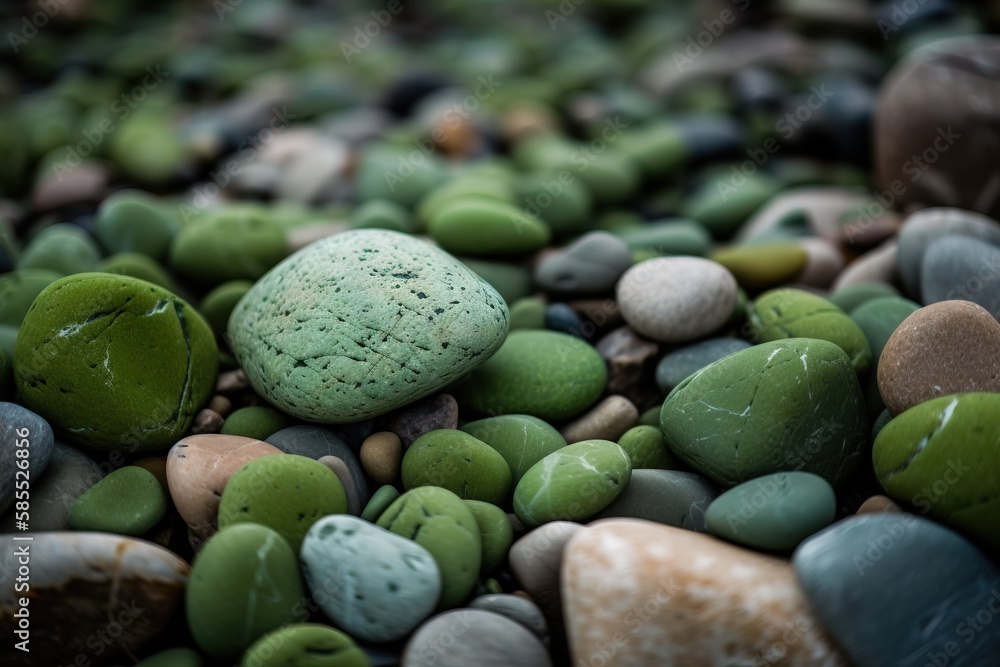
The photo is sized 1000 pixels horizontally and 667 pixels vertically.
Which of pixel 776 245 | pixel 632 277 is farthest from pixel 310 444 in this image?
A: pixel 776 245

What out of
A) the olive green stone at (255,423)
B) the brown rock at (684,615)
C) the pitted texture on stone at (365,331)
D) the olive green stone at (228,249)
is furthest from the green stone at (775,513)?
the olive green stone at (228,249)

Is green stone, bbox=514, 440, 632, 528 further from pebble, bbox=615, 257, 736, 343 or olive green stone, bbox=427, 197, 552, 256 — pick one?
olive green stone, bbox=427, 197, 552, 256

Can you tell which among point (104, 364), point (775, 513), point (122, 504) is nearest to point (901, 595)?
point (775, 513)

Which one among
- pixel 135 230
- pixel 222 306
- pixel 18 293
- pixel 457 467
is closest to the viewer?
pixel 457 467

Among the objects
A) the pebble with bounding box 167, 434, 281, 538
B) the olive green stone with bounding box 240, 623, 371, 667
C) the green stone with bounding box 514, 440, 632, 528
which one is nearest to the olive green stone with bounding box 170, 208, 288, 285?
the pebble with bounding box 167, 434, 281, 538

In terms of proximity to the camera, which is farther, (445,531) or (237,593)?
(445,531)

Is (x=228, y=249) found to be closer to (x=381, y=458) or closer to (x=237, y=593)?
(x=381, y=458)

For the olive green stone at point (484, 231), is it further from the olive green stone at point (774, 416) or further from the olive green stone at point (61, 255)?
the olive green stone at point (61, 255)
